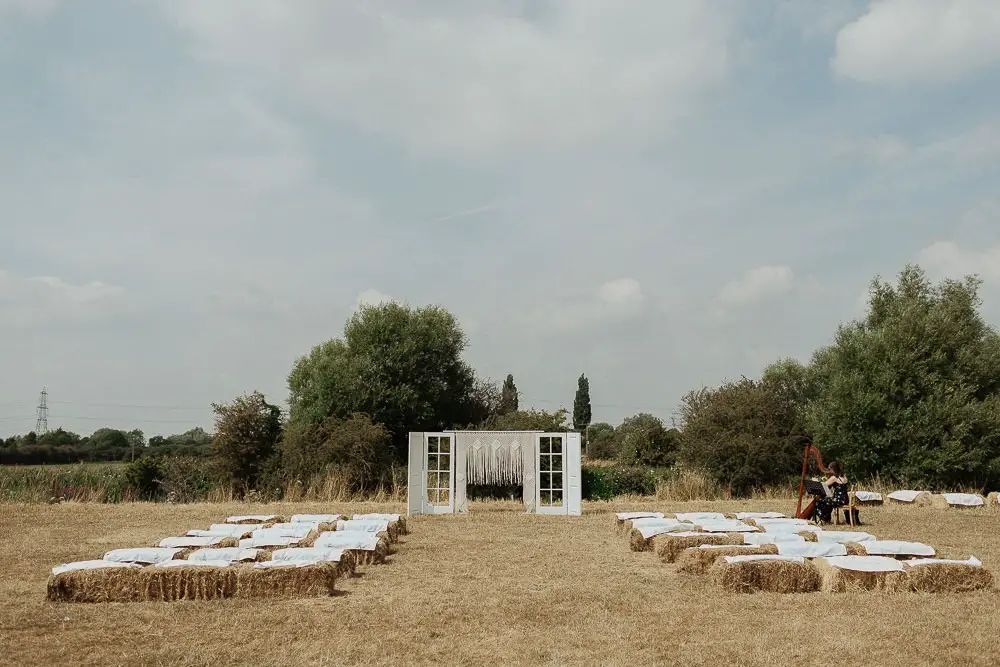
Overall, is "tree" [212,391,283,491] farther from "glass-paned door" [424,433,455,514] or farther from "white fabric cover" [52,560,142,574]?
"white fabric cover" [52,560,142,574]

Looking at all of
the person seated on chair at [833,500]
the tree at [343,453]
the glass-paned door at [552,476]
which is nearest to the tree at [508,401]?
the tree at [343,453]

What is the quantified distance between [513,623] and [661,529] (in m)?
5.42

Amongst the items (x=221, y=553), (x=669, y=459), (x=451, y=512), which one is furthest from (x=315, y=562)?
(x=669, y=459)

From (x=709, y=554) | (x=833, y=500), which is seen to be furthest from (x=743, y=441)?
(x=709, y=554)

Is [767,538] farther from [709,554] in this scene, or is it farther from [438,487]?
[438,487]

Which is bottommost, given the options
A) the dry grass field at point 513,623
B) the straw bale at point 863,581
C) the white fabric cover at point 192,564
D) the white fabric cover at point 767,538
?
the dry grass field at point 513,623

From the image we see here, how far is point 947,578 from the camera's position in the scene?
27.1 feet

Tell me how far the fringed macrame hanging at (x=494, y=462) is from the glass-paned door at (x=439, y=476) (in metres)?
0.45

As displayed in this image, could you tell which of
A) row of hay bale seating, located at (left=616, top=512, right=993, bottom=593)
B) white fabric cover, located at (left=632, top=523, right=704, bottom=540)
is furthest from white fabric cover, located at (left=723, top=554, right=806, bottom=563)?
white fabric cover, located at (left=632, top=523, right=704, bottom=540)

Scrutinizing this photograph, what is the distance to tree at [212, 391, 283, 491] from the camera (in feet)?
80.5

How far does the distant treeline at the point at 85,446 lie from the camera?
1737 inches

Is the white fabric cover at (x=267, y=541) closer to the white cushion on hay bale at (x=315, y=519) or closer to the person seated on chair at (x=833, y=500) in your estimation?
the white cushion on hay bale at (x=315, y=519)

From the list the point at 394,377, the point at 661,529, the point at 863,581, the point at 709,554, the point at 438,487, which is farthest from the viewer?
the point at 394,377

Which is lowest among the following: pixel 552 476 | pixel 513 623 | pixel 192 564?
pixel 513 623
